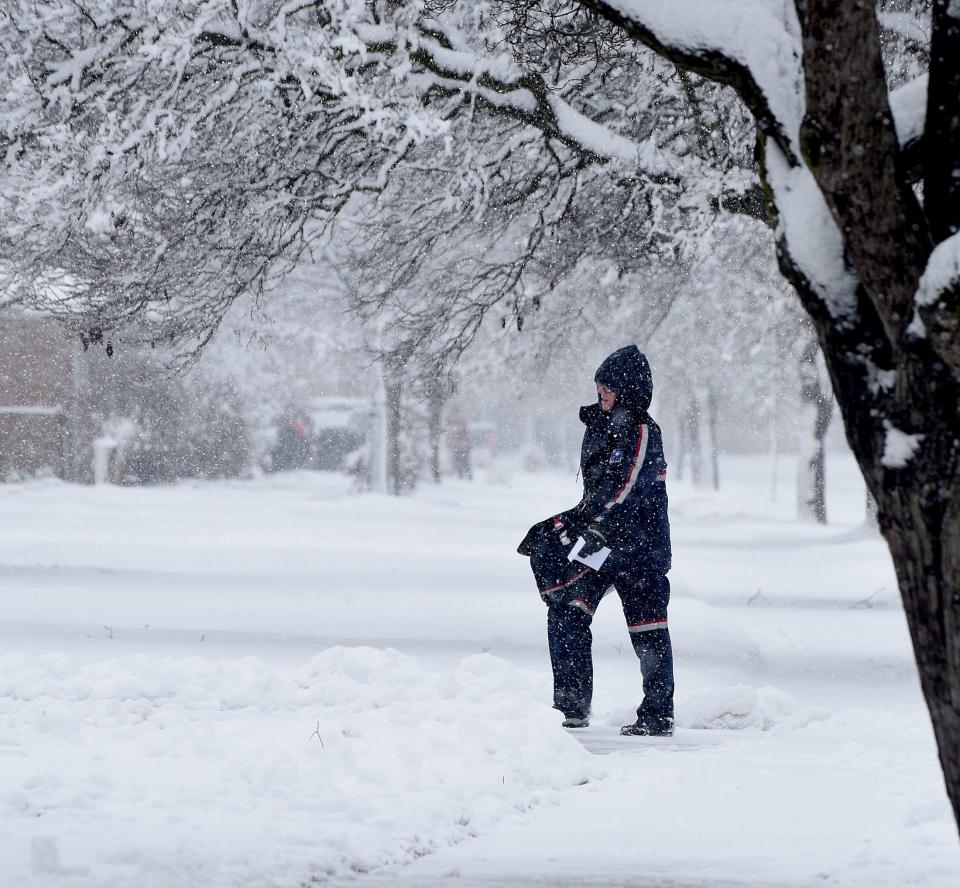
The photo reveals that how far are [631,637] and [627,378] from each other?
54.5 inches

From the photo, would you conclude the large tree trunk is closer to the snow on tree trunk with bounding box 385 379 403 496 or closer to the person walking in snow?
the person walking in snow

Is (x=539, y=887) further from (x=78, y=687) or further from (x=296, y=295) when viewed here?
(x=296, y=295)

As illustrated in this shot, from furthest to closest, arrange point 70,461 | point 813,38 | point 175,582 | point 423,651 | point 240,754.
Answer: point 70,461
point 175,582
point 423,651
point 240,754
point 813,38

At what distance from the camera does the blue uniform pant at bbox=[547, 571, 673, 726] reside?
7.03 m

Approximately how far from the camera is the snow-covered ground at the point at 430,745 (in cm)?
434

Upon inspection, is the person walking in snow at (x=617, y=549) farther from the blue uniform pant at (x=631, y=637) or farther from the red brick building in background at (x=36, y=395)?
the red brick building in background at (x=36, y=395)

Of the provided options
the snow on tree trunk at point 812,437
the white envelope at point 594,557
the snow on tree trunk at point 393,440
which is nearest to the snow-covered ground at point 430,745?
the white envelope at point 594,557

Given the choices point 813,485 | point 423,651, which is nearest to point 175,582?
point 423,651

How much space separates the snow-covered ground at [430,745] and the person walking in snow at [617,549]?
33 cm

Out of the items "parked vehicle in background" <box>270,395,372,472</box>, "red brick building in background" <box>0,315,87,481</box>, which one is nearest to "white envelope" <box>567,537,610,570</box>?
"red brick building in background" <box>0,315,87,481</box>

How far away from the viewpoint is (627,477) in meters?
6.88

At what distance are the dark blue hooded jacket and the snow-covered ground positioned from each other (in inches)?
38.7

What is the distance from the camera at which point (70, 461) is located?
120 ft

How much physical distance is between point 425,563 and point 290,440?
27734 millimetres
